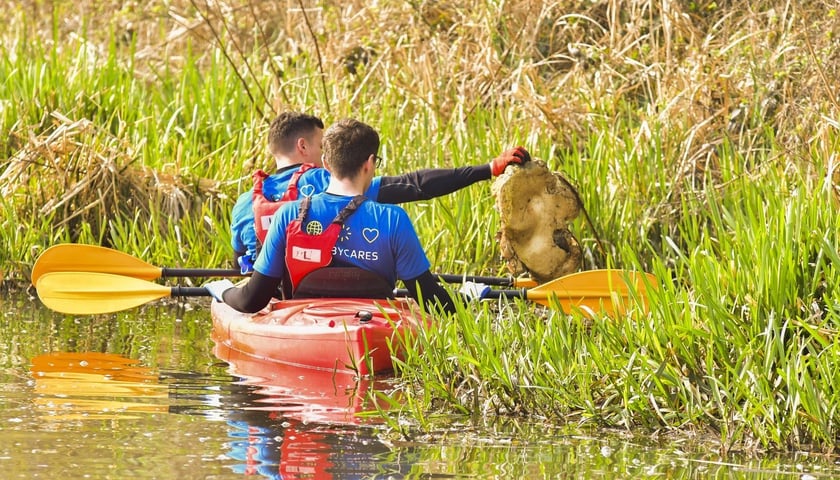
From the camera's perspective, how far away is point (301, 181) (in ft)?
22.8

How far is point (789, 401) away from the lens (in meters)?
4.46

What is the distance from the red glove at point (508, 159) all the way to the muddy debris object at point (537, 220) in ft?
0.38

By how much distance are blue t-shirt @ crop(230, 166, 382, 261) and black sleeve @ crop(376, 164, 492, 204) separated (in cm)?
7

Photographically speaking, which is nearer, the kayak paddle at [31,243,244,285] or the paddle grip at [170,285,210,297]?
the paddle grip at [170,285,210,297]

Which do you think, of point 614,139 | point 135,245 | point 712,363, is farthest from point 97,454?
point 614,139

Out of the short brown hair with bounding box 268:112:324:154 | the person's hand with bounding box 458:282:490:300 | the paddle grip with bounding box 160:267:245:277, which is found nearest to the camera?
the person's hand with bounding box 458:282:490:300

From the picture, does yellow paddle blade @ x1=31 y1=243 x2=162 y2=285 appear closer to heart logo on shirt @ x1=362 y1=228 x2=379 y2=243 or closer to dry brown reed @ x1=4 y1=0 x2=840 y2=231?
heart logo on shirt @ x1=362 y1=228 x2=379 y2=243

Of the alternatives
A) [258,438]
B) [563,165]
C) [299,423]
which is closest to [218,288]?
[299,423]

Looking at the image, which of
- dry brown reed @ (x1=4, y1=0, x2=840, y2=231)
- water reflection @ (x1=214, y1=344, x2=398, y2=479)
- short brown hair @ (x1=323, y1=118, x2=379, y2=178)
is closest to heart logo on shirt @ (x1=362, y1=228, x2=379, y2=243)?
short brown hair @ (x1=323, y1=118, x2=379, y2=178)

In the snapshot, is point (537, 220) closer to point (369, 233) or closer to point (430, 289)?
point (430, 289)

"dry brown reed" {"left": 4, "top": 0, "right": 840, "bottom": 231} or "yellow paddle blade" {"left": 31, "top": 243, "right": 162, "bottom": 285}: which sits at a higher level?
"dry brown reed" {"left": 4, "top": 0, "right": 840, "bottom": 231}

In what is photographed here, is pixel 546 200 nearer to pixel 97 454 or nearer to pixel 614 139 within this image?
pixel 614 139

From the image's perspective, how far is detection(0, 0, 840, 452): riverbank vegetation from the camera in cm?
491

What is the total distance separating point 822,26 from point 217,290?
4.35 m
